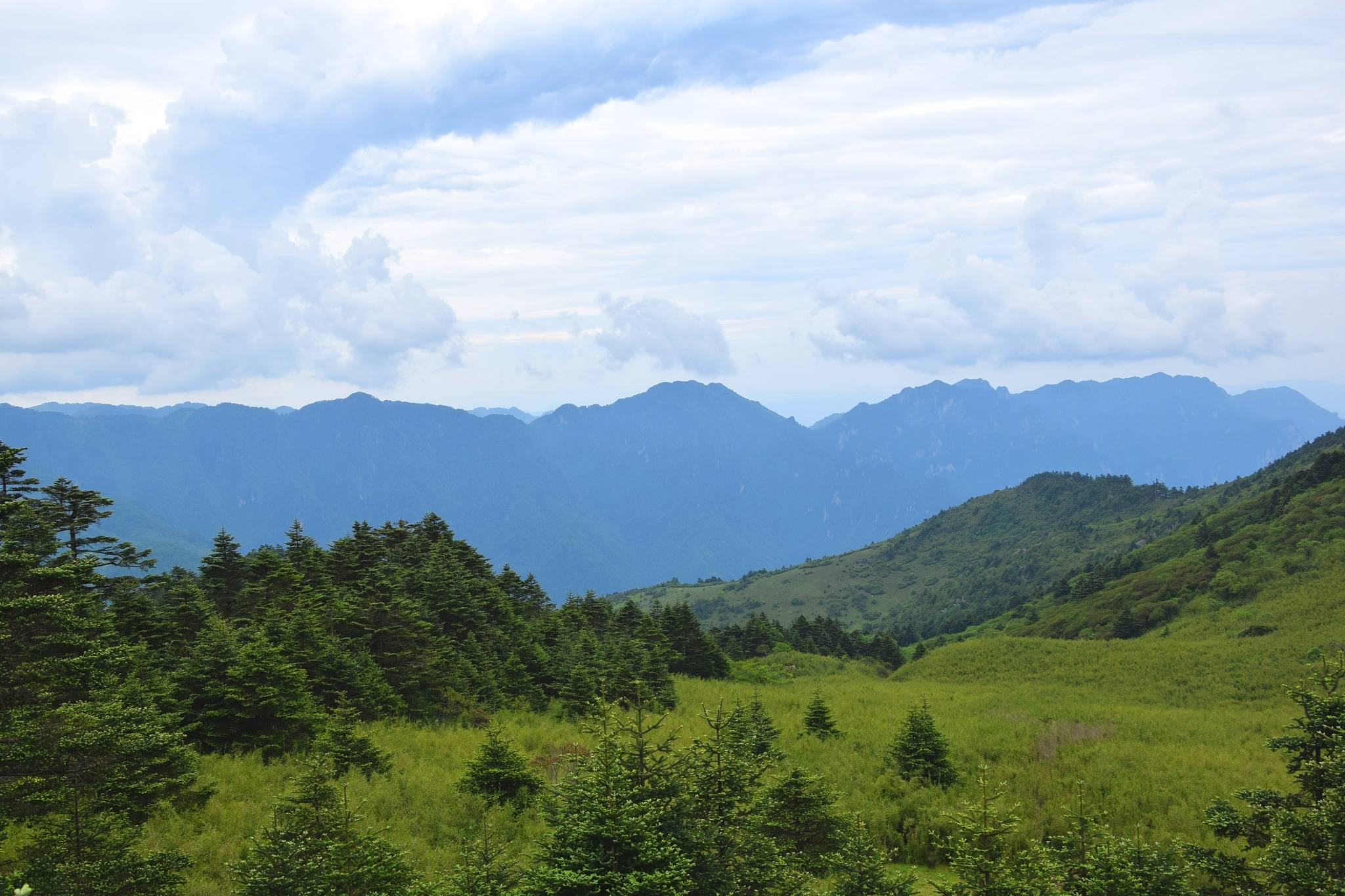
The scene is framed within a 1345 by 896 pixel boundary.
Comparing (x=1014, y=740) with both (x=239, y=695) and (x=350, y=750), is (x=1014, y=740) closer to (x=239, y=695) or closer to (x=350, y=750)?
(x=350, y=750)

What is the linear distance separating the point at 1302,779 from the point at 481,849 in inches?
572

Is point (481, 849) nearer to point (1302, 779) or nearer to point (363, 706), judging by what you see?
point (1302, 779)

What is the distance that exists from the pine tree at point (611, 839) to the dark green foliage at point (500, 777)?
975cm

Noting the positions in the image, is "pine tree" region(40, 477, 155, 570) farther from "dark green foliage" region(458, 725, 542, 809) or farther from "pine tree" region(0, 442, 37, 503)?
"dark green foliage" region(458, 725, 542, 809)

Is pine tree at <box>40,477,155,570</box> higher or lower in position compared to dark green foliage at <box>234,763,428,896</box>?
higher

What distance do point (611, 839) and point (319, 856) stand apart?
14.5 feet

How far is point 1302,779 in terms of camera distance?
498 inches

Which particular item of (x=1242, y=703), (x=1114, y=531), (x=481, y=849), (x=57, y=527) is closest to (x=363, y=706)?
(x=57, y=527)

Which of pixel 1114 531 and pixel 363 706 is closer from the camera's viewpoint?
pixel 363 706

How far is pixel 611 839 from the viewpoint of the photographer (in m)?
10.9

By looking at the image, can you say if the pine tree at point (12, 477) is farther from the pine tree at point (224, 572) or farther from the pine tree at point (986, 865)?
the pine tree at point (986, 865)

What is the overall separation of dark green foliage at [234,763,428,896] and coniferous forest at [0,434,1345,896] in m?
0.06

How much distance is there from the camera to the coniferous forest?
1151 centimetres

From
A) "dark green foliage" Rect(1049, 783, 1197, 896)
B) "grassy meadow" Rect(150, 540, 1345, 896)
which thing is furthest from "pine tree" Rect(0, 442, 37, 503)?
"dark green foliage" Rect(1049, 783, 1197, 896)
